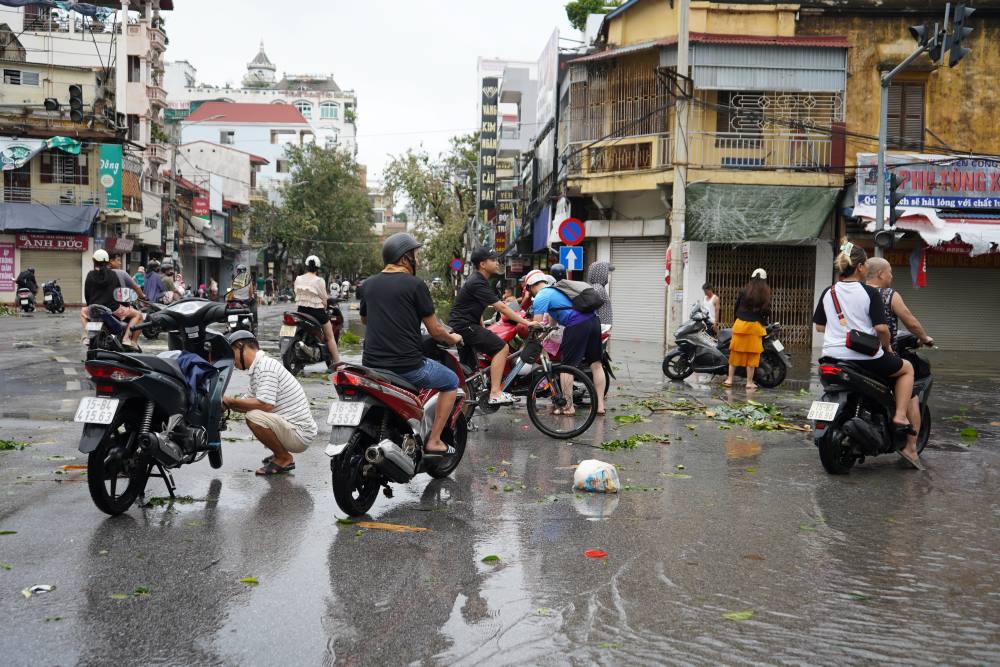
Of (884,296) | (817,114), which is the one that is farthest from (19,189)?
(884,296)

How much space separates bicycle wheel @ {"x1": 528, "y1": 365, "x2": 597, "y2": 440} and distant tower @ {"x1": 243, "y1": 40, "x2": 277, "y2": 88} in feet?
431

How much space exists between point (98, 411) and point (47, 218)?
4379 cm

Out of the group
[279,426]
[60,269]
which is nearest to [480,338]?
[279,426]

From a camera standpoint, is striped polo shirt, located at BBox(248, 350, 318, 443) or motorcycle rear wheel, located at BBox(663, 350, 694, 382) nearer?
striped polo shirt, located at BBox(248, 350, 318, 443)

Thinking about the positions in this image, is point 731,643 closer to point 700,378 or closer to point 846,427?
point 846,427

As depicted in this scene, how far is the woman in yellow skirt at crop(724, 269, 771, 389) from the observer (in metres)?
14.4

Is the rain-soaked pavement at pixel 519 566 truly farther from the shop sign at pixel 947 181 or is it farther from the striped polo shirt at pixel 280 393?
the shop sign at pixel 947 181

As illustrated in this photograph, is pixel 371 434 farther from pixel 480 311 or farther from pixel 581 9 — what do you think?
Result: pixel 581 9

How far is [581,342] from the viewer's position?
1120 cm

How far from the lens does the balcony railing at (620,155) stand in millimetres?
25594

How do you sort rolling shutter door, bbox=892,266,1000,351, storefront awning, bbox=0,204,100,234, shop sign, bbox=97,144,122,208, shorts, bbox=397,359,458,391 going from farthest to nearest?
shop sign, bbox=97,144,122,208, storefront awning, bbox=0,204,100,234, rolling shutter door, bbox=892,266,1000,351, shorts, bbox=397,359,458,391

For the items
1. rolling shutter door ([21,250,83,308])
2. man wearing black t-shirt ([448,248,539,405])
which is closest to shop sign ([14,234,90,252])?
rolling shutter door ([21,250,83,308])

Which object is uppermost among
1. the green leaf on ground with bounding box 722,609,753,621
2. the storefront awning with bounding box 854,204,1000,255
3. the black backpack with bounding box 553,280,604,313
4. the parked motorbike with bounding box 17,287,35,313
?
the storefront awning with bounding box 854,204,1000,255

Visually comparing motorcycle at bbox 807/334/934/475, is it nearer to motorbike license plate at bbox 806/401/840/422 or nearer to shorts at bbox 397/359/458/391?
motorbike license plate at bbox 806/401/840/422
